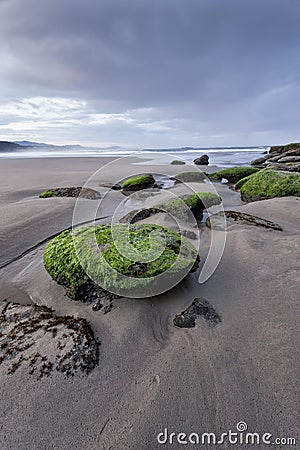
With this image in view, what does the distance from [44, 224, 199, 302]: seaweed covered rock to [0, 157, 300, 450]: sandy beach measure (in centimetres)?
19

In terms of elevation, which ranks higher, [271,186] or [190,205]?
[271,186]

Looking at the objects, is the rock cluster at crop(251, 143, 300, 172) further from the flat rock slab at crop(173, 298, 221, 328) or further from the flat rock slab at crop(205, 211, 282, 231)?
the flat rock slab at crop(173, 298, 221, 328)

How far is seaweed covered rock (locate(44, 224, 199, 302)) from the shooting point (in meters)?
3.07

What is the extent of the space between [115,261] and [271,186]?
717 centimetres

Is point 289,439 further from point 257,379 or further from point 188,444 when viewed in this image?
point 188,444

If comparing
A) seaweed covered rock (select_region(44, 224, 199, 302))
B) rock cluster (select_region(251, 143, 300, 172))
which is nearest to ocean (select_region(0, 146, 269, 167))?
rock cluster (select_region(251, 143, 300, 172))

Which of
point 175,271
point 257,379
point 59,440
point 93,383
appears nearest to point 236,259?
point 175,271

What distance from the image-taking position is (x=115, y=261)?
127 inches

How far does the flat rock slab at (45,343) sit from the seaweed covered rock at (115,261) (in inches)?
17.4

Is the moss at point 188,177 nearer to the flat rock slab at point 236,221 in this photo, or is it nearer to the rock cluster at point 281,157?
the flat rock slab at point 236,221

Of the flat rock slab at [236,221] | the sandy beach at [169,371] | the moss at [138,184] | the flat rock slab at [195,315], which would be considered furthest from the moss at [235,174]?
the flat rock slab at [195,315]

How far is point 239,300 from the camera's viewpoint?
319 cm

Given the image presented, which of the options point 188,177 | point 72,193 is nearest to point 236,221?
point 72,193

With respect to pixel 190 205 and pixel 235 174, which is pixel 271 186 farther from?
pixel 235 174
